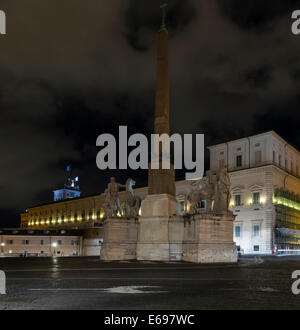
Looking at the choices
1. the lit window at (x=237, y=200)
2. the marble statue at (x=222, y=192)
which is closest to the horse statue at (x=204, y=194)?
the marble statue at (x=222, y=192)

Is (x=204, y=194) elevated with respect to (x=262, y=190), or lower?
lower

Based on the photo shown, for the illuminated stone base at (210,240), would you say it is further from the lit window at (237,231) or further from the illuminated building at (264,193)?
the lit window at (237,231)

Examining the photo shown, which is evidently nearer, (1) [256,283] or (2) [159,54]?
(1) [256,283]

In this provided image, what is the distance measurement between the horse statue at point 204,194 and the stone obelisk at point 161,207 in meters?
1.13

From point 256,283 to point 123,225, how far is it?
14.0 metres

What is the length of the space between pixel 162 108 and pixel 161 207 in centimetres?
581

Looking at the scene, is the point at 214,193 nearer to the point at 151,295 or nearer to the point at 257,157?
the point at 151,295

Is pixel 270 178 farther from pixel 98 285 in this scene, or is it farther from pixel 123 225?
pixel 98 285

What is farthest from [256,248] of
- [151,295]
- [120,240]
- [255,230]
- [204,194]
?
[151,295]

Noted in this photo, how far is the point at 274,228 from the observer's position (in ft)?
158

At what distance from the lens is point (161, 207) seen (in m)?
22.7

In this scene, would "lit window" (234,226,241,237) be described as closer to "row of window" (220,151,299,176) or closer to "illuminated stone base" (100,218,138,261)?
"row of window" (220,151,299,176)

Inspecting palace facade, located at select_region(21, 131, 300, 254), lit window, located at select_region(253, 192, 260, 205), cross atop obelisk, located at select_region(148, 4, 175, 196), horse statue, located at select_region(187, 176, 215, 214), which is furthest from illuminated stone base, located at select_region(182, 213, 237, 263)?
lit window, located at select_region(253, 192, 260, 205)
